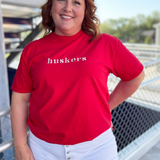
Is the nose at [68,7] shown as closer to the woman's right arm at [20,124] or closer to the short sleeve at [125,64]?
the short sleeve at [125,64]

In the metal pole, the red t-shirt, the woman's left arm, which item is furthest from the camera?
the metal pole

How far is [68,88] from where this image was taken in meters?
1.01

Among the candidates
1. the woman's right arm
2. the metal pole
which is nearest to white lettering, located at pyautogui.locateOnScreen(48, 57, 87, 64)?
the woman's right arm

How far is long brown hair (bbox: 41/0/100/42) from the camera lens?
114 cm

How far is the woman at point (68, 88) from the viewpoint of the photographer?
1.02 meters

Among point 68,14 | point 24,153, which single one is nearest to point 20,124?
point 24,153

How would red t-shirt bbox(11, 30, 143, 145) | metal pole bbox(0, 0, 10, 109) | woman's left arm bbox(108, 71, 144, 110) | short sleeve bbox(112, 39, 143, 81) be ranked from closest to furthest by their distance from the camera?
red t-shirt bbox(11, 30, 143, 145) → short sleeve bbox(112, 39, 143, 81) → woman's left arm bbox(108, 71, 144, 110) → metal pole bbox(0, 0, 10, 109)

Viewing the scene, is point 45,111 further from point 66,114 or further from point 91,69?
point 91,69

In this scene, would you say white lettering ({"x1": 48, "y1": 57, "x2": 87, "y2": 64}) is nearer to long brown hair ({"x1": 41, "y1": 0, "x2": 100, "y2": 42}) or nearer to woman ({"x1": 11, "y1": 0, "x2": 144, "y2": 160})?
woman ({"x1": 11, "y1": 0, "x2": 144, "y2": 160})

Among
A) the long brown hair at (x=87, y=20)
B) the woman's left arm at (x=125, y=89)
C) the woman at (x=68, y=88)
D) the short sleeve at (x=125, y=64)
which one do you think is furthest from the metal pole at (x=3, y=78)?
the short sleeve at (x=125, y=64)

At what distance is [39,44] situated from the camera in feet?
3.68

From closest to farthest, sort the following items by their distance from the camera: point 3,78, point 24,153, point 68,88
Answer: point 68,88 < point 24,153 < point 3,78

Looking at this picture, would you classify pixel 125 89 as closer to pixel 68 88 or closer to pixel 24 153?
pixel 68 88

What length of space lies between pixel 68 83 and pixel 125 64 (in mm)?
361
